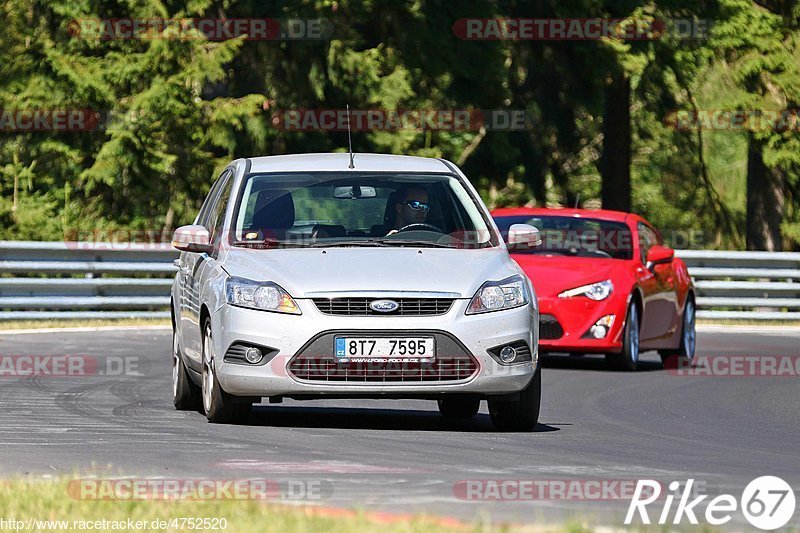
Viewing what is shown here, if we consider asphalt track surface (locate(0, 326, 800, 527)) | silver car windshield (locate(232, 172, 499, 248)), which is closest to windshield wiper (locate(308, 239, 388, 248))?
silver car windshield (locate(232, 172, 499, 248))

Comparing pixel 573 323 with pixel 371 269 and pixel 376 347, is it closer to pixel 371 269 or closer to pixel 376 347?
pixel 371 269

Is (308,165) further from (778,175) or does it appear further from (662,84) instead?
(778,175)

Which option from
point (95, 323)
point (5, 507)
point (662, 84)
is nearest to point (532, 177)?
point (662, 84)

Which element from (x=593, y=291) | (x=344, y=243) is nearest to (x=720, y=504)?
(x=344, y=243)

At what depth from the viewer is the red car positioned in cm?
1641

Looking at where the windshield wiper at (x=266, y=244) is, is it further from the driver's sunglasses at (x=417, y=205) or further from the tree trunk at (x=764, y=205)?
the tree trunk at (x=764, y=205)

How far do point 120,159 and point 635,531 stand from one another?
2337 cm

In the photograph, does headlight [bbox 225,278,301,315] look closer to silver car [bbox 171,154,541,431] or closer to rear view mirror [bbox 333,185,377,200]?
silver car [bbox 171,154,541,431]

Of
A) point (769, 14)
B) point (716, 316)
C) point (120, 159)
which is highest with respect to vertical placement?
point (769, 14)

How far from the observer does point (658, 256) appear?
1709 cm

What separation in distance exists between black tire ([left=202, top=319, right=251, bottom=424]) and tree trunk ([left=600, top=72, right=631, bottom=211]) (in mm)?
22003

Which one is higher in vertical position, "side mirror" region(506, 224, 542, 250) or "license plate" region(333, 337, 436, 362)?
"side mirror" region(506, 224, 542, 250)

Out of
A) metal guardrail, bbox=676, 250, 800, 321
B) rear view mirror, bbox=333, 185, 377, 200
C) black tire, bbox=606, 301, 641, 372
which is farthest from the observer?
Answer: metal guardrail, bbox=676, 250, 800, 321

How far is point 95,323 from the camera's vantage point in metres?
22.3
